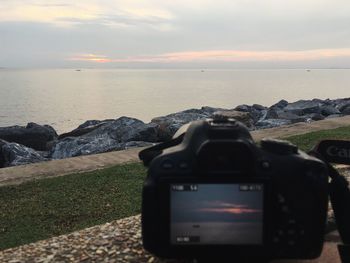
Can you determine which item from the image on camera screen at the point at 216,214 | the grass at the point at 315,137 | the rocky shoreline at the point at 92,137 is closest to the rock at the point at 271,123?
the rocky shoreline at the point at 92,137

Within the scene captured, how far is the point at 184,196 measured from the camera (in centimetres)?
204

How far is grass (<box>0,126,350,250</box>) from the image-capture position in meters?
5.31

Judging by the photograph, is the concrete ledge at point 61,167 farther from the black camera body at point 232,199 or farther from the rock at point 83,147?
the black camera body at point 232,199

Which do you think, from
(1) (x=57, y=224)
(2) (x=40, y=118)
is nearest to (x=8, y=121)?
(2) (x=40, y=118)

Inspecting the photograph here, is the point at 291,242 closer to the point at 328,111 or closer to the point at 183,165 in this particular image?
the point at 183,165

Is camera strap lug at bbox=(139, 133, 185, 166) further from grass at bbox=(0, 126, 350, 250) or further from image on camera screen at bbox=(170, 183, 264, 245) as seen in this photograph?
grass at bbox=(0, 126, 350, 250)

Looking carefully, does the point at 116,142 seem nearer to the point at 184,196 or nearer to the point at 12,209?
the point at 12,209

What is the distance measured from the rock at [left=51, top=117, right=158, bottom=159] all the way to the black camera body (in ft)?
34.8

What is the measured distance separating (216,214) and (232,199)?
86mm

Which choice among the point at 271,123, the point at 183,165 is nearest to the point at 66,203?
the point at 183,165

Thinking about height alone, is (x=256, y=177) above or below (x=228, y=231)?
above

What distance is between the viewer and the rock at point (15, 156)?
1236 centimetres

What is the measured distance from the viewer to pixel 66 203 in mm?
6234

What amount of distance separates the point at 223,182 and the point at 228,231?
202 millimetres
